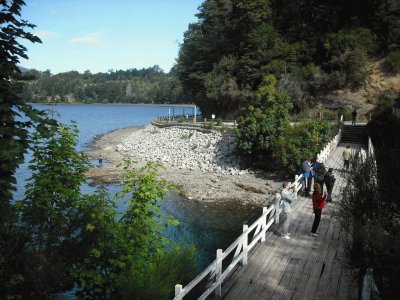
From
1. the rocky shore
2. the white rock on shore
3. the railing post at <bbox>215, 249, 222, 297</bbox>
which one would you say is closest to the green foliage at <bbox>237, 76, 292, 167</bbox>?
the rocky shore

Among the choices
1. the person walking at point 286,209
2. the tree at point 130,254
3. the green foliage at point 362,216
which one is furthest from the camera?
the person walking at point 286,209

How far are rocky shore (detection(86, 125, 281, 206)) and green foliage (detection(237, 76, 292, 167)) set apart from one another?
7.13 feet

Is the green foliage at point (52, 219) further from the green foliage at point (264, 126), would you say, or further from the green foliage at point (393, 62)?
the green foliage at point (393, 62)

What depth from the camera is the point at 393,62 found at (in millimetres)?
43969

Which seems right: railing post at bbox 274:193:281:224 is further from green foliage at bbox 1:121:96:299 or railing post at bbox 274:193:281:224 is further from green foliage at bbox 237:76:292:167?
green foliage at bbox 237:76:292:167

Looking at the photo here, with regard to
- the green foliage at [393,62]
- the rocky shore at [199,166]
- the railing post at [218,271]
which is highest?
the green foliage at [393,62]

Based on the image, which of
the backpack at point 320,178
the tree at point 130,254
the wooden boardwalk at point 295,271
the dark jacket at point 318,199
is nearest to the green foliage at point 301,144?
the backpack at point 320,178

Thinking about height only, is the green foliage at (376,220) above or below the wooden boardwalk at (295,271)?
above

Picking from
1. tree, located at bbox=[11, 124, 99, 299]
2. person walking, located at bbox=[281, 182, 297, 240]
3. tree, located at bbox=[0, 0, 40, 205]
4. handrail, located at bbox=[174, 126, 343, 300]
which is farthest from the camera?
person walking, located at bbox=[281, 182, 297, 240]

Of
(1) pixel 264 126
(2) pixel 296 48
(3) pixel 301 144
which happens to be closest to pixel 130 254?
(3) pixel 301 144

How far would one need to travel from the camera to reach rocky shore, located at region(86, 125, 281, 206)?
26.2 m

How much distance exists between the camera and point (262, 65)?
149 feet

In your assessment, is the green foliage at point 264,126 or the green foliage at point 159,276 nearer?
the green foliage at point 159,276

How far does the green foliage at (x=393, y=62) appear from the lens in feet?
144
